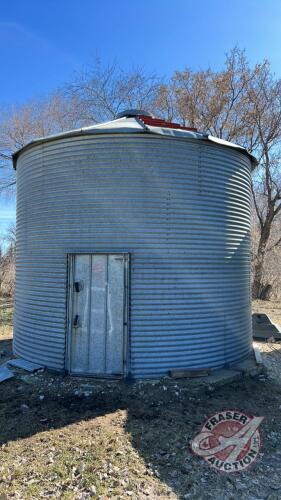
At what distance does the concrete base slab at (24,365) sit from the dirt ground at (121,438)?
A: 139mm

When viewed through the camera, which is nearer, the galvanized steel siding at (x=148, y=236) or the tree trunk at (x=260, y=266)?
the galvanized steel siding at (x=148, y=236)

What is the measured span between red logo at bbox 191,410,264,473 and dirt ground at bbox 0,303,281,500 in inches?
3.8

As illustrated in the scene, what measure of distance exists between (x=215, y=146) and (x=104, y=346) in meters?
3.98

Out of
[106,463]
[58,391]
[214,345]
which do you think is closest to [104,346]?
[58,391]

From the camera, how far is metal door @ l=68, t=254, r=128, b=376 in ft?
20.9

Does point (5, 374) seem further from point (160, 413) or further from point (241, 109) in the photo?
point (241, 109)

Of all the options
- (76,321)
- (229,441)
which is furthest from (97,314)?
(229,441)

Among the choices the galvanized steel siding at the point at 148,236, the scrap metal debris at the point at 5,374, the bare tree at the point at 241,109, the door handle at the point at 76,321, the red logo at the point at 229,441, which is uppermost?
the bare tree at the point at 241,109

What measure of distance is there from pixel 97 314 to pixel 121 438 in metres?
2.29

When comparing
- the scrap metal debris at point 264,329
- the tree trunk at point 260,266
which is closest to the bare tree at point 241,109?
the tree trunk at point 260,266

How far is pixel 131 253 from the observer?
634cm

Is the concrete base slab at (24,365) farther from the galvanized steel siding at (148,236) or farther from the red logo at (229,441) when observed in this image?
the red logo at (229,441)

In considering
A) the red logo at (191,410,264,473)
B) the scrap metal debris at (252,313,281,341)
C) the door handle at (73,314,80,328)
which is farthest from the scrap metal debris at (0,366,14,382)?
the scrap metal debris at (252,313,281,341)

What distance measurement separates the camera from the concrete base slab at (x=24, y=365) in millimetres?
6738
